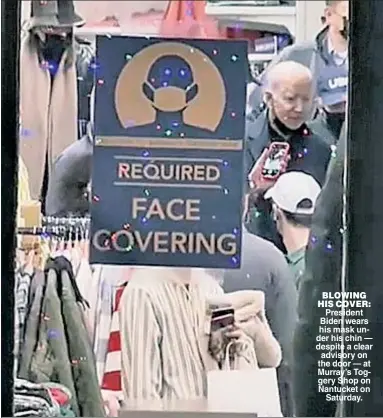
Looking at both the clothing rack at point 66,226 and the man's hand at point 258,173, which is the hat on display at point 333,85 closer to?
the man's hand at point 258,173

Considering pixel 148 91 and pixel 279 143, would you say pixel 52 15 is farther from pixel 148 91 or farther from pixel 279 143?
pixel 279 143

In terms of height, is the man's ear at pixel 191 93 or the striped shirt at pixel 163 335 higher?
the man's ear at pixel 191 93

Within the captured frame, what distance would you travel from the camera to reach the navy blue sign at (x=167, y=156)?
3.16 feet

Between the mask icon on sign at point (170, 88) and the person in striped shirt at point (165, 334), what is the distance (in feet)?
0.54

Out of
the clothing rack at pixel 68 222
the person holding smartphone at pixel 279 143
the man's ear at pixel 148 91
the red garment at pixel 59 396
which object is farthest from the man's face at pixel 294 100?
the red garment at pixel 59 396

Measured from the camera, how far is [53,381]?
37.7 inches

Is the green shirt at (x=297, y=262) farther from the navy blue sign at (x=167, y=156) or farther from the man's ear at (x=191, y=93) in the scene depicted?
the man's ear at (x=191, y=93)

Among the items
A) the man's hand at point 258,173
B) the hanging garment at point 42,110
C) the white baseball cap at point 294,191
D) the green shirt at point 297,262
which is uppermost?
the hanging garment at point 42,110

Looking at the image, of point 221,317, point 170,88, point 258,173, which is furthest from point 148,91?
point 221,317

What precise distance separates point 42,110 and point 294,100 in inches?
10.9

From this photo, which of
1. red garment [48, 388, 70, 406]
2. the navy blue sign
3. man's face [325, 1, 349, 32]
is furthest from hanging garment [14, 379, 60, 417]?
man's face [325, 1, 349, 32]

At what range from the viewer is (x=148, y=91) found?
0.98 metres

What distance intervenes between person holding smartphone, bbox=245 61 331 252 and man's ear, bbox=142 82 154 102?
11cm

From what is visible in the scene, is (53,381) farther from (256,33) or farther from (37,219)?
(256,33)
